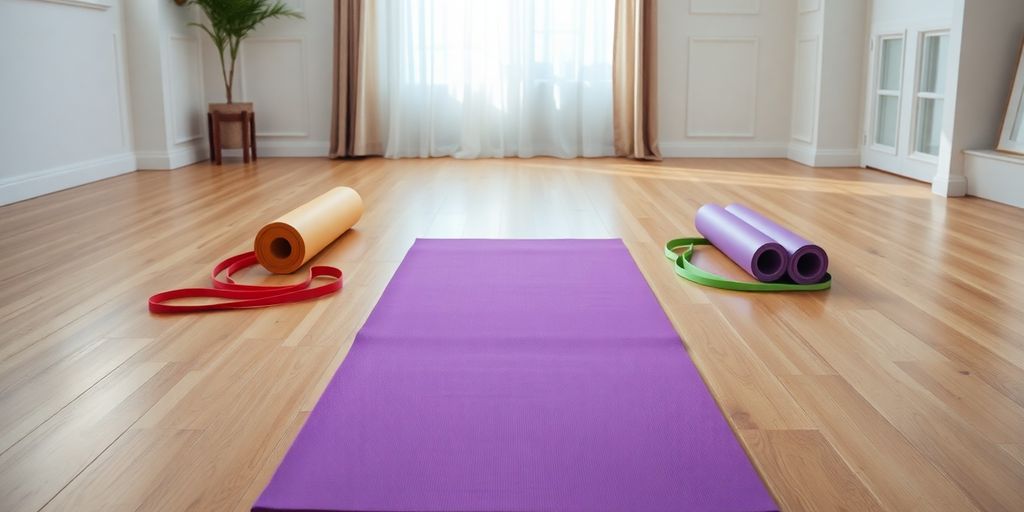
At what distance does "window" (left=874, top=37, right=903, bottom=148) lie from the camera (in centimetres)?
562

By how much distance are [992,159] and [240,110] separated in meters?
4.58

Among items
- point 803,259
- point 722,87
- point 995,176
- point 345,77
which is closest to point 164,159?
point 345,77

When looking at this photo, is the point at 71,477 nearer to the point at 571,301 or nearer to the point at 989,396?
the point at 571,301

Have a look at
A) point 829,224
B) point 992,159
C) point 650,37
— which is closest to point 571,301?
point 829,224

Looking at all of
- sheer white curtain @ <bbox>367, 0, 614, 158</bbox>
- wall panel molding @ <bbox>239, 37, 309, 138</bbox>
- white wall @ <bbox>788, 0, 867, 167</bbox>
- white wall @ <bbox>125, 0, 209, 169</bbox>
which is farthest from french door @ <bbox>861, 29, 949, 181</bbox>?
white wall @ <bbox>125, 0, 209, 169</bbox>

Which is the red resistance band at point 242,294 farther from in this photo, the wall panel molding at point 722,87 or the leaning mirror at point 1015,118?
the wall panel molding at point 722,87

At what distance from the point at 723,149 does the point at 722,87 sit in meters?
0.45

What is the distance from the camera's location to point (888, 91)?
5750mm

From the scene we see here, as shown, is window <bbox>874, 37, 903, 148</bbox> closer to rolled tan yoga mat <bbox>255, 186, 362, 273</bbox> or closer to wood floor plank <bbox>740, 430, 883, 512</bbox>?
rolled tan yoga mat <bbox>255, 186, 362, 273</bbox>

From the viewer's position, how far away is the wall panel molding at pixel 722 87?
263 inches

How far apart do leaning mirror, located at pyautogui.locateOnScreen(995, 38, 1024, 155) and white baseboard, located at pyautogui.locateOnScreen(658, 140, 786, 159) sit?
7.28ft

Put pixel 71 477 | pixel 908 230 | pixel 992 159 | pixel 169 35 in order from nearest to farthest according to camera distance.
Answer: pixel 71 477, pixel 908 230, pixel 992 159, pixel 169 35

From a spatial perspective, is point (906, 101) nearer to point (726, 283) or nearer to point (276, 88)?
point (726, 283)

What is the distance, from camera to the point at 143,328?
243 centimetres
